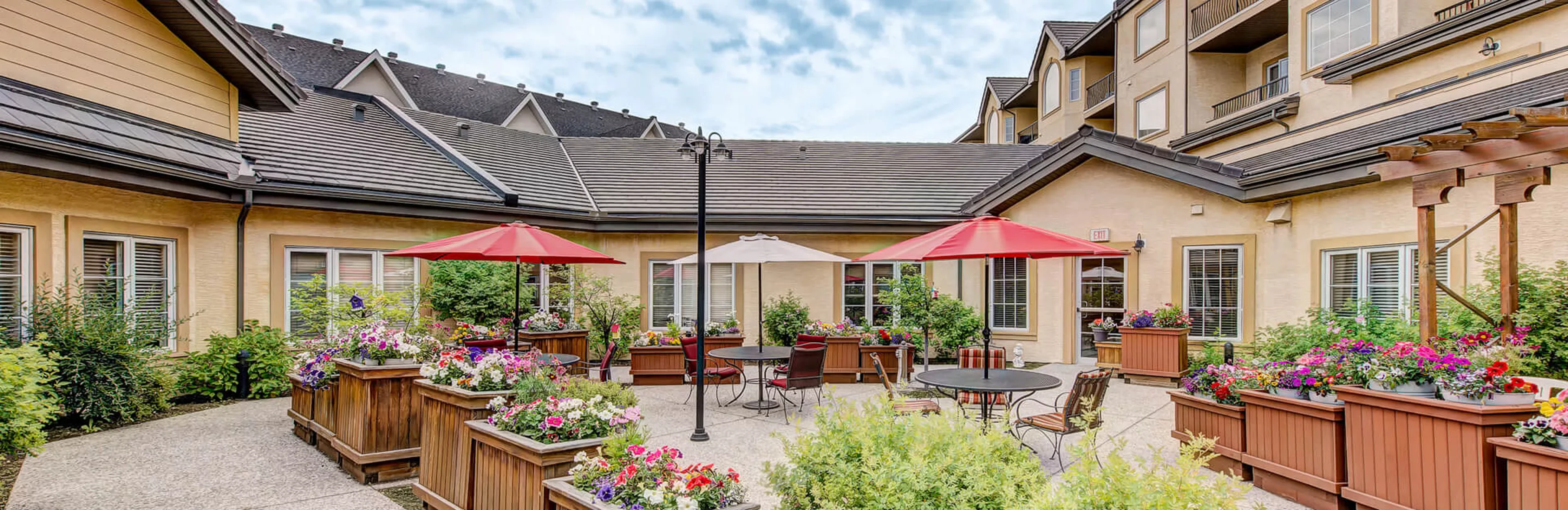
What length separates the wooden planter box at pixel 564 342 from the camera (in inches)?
417

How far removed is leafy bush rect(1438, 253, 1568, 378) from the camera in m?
5.99

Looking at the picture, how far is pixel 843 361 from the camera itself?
10547 mm

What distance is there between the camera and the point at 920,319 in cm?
1100

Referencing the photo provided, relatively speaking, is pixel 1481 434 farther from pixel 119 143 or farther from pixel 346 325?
pixel 119 143

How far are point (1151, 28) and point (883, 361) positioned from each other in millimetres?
15275

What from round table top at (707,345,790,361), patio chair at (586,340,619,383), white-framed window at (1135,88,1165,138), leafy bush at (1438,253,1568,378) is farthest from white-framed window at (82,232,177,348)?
white-framed window at (1135,88,1165,138)

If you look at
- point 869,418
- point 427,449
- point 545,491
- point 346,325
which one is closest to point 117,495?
point 427,449

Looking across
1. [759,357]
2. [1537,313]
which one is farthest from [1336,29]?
[759,357]

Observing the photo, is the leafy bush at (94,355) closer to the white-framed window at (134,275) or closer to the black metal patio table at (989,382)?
the white-framed window at (134,275)

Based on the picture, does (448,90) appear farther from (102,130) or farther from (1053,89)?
(1053,89)

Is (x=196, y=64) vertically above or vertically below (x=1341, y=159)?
above

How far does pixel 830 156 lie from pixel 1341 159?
10475 mm

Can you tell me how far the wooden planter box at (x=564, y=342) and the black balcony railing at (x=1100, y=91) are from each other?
1824 cm

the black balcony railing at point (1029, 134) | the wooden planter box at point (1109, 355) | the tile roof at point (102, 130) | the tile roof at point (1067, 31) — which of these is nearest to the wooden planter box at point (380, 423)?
the tile roof at point (102, 130)
